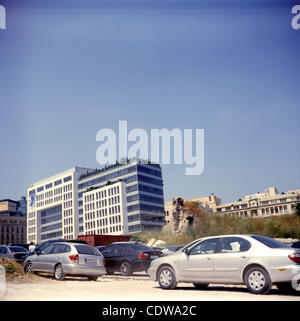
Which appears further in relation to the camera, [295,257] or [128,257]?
[128,257]

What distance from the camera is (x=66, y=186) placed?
118m

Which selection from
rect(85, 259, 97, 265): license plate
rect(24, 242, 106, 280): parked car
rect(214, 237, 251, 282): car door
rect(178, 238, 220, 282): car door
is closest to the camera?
rect(214, 237, 251, 282): car door

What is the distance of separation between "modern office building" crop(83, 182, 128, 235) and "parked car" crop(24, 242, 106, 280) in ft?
285

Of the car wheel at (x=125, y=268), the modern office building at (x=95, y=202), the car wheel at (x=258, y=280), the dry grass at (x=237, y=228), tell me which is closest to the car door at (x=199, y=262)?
the car wheel at (x=258, y=280)

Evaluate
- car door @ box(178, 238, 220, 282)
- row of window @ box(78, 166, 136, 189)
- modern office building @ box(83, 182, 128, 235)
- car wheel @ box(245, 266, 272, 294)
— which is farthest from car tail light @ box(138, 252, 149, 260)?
row of window @ box(78, 166, 136, 189)

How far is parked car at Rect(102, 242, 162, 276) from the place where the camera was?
15094 mm

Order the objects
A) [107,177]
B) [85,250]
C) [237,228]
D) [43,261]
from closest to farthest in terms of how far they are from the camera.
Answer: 1. [85,250]
2. [43,261]
3. [237,228]
4. [107,177]

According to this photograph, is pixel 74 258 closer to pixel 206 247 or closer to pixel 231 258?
pixel 206 247

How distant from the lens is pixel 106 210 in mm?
104812

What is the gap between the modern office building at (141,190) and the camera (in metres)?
99.8

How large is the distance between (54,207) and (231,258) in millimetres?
122149

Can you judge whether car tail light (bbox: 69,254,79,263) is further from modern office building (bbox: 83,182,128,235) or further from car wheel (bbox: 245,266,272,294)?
modern office building (bbox: 83,182,128,235)

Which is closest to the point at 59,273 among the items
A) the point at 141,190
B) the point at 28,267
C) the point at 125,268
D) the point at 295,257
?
the point at 28,267
